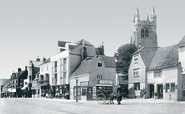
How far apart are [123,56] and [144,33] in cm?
4764

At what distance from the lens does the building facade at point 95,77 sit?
48656mm

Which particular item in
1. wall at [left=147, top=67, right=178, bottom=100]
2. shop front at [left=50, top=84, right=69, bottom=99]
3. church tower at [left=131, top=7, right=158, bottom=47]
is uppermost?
church tower at [left=131, top=7, right=158, bottom=47]

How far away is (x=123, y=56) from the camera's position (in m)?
71.5

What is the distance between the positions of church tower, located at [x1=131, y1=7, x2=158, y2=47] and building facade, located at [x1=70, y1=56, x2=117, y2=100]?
6299 centimetres

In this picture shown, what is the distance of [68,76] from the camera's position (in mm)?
58312

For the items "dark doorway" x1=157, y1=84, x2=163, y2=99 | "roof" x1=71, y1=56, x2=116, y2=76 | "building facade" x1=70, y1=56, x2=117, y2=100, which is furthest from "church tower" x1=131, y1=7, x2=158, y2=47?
"dark doorway" x1=157, y1=84, x2=163, y2=99

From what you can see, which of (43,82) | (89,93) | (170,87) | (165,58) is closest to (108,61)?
(89,93)

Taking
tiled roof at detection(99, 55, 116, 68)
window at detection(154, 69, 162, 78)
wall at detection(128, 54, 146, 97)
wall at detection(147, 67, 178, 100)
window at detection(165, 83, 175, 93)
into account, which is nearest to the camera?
wall at detection(147, 67, 178, 100)

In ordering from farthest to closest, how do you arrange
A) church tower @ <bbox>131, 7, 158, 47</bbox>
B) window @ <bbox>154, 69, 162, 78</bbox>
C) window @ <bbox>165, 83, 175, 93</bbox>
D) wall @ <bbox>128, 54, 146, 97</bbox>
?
church tower @ <bbox>131, 7, 158, 47</bbox>
wall @ <bbox>128, 54, 146, 97</bbox>
window @ <bbox>154, 69, 162, 78</bbox>
window @ <bbox>165, 83, 175, 93</bbox>

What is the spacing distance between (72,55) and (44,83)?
1983 centimetres

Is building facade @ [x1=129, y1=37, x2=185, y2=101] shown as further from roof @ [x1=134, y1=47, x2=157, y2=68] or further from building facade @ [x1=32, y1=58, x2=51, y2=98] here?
building facade @ [x1=32, y1=58, x2=51, y2=98]

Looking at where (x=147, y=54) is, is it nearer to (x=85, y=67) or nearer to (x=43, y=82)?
(x=85, y=67)

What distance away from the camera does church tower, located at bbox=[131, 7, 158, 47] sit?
4513 inches

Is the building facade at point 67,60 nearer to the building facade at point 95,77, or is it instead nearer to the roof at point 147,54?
the building facade at point 95,77
